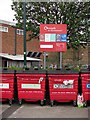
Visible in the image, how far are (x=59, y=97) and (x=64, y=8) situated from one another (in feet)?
48.7

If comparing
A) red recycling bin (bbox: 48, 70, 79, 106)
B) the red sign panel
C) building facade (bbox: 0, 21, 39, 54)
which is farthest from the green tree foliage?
building facade (bbox: 0, 21, 39, 54)

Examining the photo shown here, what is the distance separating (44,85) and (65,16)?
14631 millimetres

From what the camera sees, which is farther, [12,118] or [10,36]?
[10,36]

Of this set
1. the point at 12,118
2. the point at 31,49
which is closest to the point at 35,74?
the point at 12,118

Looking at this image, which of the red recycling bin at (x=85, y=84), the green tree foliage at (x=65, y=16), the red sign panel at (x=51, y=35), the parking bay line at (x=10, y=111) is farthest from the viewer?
the green tree foliage at (x=65, y=16)

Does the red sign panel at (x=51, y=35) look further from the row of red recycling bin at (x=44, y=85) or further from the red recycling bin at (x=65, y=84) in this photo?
the red recycling bin at (x=65, y=84)

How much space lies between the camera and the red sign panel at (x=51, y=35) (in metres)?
13.2

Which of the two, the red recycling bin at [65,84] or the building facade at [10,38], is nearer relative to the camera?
the red recycling bin at [65,84]

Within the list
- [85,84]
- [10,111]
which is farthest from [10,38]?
[10,111]

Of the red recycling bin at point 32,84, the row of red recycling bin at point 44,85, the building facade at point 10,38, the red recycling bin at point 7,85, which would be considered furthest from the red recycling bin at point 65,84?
the building facade at point 10,38

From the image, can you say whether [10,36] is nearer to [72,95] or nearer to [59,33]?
[59,33]

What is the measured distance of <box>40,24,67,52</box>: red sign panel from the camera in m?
13.2

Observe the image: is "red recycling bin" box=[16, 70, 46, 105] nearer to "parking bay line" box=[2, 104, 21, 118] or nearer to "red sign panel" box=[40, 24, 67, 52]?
"parking bay line" box=[2, 104, 21, 118]

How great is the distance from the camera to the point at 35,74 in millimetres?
A: 9961
